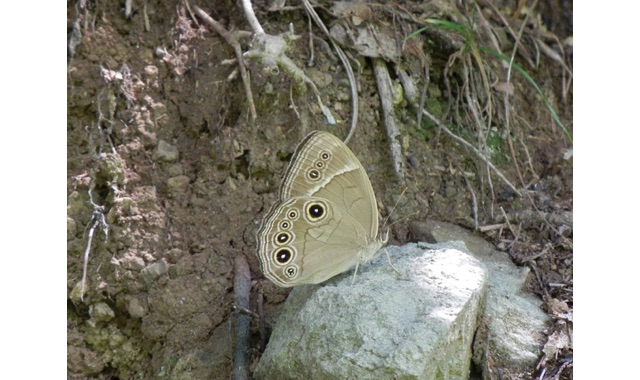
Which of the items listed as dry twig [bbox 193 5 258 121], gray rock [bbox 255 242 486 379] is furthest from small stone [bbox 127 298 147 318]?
dry twig [bbox 193 5 258 121]

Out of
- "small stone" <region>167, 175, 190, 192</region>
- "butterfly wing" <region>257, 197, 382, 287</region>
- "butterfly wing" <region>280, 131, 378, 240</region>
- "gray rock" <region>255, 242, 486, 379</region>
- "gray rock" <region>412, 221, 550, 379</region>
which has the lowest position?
"gray rock" <region>412, 221, 550, 379</region>

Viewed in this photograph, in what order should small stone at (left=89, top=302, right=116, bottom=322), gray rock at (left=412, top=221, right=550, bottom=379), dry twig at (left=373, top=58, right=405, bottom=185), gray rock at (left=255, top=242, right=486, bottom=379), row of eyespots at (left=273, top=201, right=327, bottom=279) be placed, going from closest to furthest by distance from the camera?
gray rock at (left=255, top=242, right=486, bottom=379) < row of eyespots at (left=273, top=201, right=327, bottom=279) < gray rock at (left=412, top=221, right=550, bottom=379) < small stone at (left=89, top=302, right=116, bottom=322) < dry twig at (left=373, top=58, right=405, bottom=185)

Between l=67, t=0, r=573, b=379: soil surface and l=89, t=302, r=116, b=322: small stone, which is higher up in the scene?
l=67, t=0, r=573, b=379: soil surface

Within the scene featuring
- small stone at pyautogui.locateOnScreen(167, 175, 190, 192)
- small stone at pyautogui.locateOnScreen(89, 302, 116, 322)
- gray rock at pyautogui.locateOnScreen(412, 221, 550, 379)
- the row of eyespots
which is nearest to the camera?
the row of eyespots

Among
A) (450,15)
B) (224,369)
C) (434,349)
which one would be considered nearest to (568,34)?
(450,15)

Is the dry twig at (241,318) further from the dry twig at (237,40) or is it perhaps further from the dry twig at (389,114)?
the dry twig at (389,114)

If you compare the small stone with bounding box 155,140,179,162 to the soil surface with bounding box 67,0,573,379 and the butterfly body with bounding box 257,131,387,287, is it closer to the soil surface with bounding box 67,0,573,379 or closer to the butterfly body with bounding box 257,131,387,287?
the soil surface with bounding box 67,0,573,379

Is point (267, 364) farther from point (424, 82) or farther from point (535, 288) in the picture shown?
point (424, 82)
